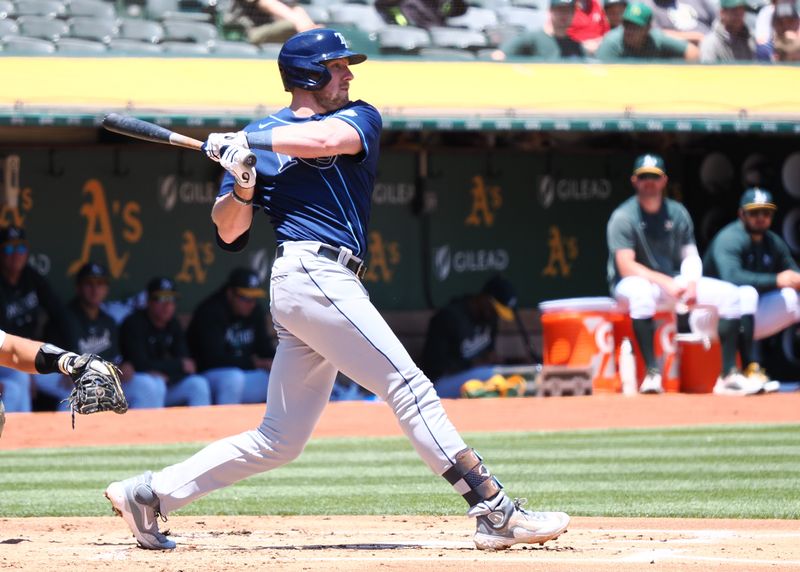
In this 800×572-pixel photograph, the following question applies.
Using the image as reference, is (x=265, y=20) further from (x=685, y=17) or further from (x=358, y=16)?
(x=685, y=17)

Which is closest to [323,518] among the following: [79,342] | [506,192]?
[79,342]

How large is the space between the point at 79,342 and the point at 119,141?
2324mm

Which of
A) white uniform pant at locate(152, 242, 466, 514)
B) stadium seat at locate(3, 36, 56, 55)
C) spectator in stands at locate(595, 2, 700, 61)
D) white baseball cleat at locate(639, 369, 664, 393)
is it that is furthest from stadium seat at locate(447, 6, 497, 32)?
white uniform pant at locate(152, 242, 466, 514)

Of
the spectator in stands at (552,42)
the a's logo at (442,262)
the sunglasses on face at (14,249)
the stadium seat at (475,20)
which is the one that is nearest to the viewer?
the sunglasses on face at (14,249)

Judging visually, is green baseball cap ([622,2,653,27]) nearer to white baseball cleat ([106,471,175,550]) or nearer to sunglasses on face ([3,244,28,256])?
sunglasses on face ([3,244,28,256])

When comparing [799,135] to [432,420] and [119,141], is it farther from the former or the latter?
[432,420]

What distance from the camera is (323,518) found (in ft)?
18.6

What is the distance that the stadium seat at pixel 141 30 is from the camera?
11.9 metres

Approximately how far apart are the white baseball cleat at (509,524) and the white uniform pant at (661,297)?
623 centimetres

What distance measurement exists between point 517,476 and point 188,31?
20.6 feet

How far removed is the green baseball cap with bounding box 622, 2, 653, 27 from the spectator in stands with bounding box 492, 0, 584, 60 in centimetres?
47

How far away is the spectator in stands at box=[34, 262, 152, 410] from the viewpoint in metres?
10.4

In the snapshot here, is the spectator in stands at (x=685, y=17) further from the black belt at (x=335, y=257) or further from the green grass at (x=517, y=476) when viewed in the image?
the black belt at (x=335, y=257)

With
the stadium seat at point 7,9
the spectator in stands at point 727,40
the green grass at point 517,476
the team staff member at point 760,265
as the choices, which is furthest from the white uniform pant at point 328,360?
the spectator in stands at point 727,40
